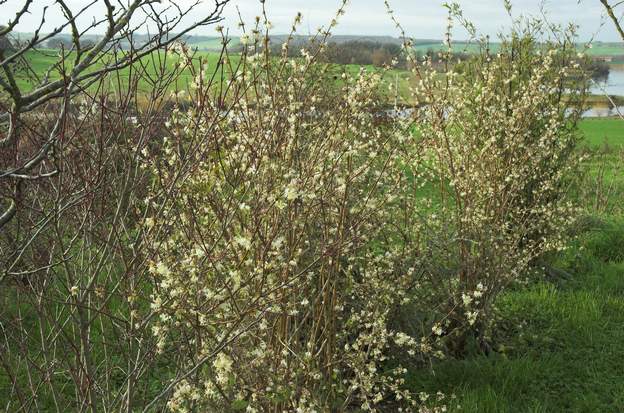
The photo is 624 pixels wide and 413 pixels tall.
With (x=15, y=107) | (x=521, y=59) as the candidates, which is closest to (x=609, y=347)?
(x=521, y=59)

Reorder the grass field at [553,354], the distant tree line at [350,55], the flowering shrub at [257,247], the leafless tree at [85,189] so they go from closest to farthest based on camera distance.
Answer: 1. the leafless tree at [85,189]
2. the flowering shrub at [257,247]
3. the distant tree line at [350,55]
4. the grass field at [553,354]

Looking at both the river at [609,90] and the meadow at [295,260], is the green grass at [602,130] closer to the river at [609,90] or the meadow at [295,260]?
the river at [609,90]

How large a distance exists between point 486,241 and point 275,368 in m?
2.75

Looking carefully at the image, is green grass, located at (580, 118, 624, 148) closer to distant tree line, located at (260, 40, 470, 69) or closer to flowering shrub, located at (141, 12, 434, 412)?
distant tree line, located at (260, 40, 470, 69)

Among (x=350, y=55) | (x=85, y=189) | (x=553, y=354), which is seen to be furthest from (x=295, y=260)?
(x=553, y=354)

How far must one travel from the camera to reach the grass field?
446cm

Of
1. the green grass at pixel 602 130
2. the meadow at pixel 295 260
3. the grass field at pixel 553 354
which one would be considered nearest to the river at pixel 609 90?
the green grass at pixel 602 130

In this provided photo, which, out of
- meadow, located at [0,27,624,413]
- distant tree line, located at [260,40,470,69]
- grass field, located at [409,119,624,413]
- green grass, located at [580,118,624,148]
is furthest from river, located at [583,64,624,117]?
grass field, located at [409,119,624,413]

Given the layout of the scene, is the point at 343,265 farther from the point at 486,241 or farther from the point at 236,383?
the point at 236,383

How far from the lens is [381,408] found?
14.3ft

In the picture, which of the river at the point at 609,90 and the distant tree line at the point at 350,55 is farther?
the distant tree line at the point at 350,55

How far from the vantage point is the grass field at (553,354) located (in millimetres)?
4465

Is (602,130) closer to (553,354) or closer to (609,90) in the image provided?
(609,90)

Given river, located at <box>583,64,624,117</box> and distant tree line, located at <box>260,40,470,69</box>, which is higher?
distant tree line, located at <box>260,40,470,69</box>
